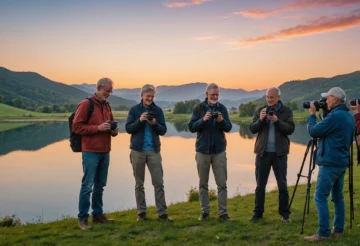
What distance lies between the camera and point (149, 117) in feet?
21.2

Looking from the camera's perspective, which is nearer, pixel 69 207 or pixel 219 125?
pixel 219 125

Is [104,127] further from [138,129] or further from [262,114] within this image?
[262,114]

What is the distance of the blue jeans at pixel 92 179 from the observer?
6426mm

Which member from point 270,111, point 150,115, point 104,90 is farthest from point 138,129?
point 270,111

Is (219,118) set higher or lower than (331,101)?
lower

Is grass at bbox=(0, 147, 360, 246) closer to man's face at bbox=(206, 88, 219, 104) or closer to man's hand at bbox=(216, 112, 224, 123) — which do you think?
man's hand at bbox=(216, 112, 224, 123)

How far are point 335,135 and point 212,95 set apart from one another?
2.34 meters

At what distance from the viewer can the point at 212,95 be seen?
6.67 m

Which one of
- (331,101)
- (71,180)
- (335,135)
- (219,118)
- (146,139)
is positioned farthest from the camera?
(71,180)

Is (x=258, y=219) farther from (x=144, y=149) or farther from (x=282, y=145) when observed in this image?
(x=144, y=149)

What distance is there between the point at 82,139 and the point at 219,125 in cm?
256

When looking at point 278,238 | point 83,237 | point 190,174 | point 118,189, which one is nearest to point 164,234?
point 83,237

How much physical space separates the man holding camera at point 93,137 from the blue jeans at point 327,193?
3.57m

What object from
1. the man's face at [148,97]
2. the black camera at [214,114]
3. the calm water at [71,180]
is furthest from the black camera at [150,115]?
the calm water at [71,180]
